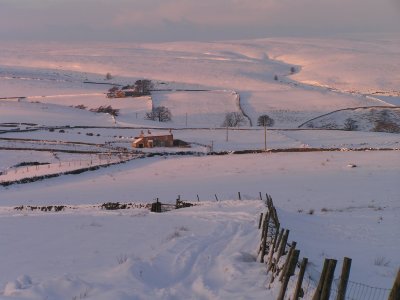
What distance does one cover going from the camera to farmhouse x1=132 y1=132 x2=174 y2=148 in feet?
154

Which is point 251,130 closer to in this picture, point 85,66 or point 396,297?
point 396,297

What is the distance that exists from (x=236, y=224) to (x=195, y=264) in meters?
3.70

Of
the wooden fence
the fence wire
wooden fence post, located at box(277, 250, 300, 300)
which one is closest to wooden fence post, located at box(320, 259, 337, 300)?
the wooden fence

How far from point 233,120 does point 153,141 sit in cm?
2827

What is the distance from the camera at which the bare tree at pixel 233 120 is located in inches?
2862

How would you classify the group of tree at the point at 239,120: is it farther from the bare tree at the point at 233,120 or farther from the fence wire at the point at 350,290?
the fence wire at the point at 350,290

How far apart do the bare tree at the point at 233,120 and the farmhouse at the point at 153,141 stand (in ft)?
78.3

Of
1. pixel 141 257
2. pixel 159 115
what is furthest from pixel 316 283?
pixel 159 115

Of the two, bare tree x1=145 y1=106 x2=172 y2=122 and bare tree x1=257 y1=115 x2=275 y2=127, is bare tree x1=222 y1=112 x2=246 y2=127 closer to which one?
bare tree x1=257 y1=115 x2=275 y2=127

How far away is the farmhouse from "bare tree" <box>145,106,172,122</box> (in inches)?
1051

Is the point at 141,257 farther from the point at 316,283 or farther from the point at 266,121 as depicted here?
the point at 266,121

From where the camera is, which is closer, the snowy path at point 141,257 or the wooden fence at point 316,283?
the wooden fence at point 316,283

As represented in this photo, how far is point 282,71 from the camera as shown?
6526 inches

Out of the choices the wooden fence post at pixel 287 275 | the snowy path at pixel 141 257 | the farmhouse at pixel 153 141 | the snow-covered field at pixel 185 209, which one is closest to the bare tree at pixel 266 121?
the snow-covered field at pixel 185 209
